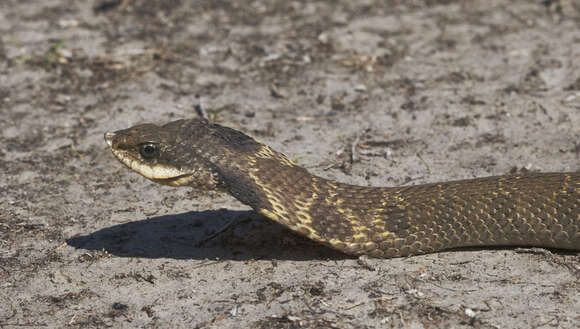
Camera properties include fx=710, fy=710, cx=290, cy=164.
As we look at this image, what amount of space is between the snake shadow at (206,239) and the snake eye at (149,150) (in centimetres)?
102

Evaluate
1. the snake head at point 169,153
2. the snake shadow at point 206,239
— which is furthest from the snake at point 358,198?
the snake shadow at point 206,239

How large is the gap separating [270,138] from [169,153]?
2716mm

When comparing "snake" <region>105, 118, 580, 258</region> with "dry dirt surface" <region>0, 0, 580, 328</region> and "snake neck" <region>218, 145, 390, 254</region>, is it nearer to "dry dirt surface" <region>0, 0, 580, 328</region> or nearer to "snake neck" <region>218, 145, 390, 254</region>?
"snake neck" <region>218, 145, 390, 254</region>

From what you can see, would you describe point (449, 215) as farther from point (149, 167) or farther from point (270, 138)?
point (270, 138)

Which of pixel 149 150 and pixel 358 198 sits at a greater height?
pixel 149 150

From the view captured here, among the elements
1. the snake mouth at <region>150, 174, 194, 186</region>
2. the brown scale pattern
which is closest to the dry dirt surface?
the brown scale pattern

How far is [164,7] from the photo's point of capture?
36.4 feet

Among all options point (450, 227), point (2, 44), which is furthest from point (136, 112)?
point (450, 227)

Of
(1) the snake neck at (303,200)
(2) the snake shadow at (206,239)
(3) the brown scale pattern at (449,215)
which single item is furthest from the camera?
(2) the snake shadow at (206,239)

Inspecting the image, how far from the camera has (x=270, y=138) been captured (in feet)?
26.3

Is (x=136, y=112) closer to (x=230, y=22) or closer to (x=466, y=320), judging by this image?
(x=230, y=22)

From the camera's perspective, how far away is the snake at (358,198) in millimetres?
5332

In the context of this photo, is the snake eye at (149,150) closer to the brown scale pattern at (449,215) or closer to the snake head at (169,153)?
the snake head at (169,153)

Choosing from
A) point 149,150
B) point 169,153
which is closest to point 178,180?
point 169,153
